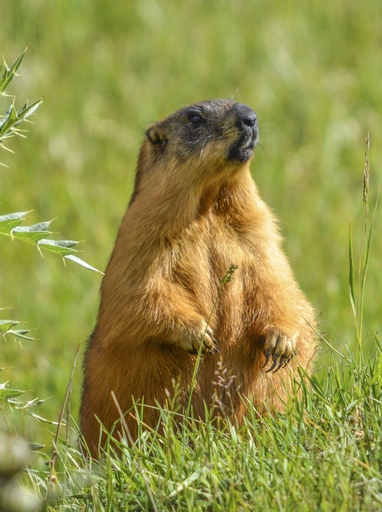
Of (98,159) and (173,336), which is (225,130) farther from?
(98,159)

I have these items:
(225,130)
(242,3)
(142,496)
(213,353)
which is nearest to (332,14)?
(242,3)

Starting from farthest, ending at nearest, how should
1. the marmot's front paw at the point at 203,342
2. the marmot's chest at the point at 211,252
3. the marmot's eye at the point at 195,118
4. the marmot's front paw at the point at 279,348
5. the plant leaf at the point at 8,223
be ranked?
the marmot's eye at the point at 195,118 < the marmot's chest at the point at 211,252 < the marmot's front paw at the point at 279,348 < the marmot's front paw at the point at 203,342 < the plant leaf at the point at 8,223

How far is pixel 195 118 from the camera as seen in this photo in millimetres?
5457

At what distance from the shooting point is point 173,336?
473cm

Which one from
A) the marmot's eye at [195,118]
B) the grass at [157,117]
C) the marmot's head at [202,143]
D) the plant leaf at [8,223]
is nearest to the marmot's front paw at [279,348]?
the marmot's head at [202,143]

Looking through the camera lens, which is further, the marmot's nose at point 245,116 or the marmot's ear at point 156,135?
the marmot's ear at point 156,135

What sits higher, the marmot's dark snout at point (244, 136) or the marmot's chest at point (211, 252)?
the marmot's dark snout at point (244, 136)

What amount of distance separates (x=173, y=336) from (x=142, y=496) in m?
1.21

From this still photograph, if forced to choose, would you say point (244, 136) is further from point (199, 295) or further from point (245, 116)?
point (199, 295)

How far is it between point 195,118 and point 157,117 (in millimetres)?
6168

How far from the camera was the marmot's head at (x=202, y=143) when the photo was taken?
5.13m

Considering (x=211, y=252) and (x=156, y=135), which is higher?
(x=156, y=135)

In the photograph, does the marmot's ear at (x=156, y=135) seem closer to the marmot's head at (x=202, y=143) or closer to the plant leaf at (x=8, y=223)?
the marmot's head at (x=202, y=143)

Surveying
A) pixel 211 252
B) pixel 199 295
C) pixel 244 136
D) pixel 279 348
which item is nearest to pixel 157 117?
Result: pixel 244 136
